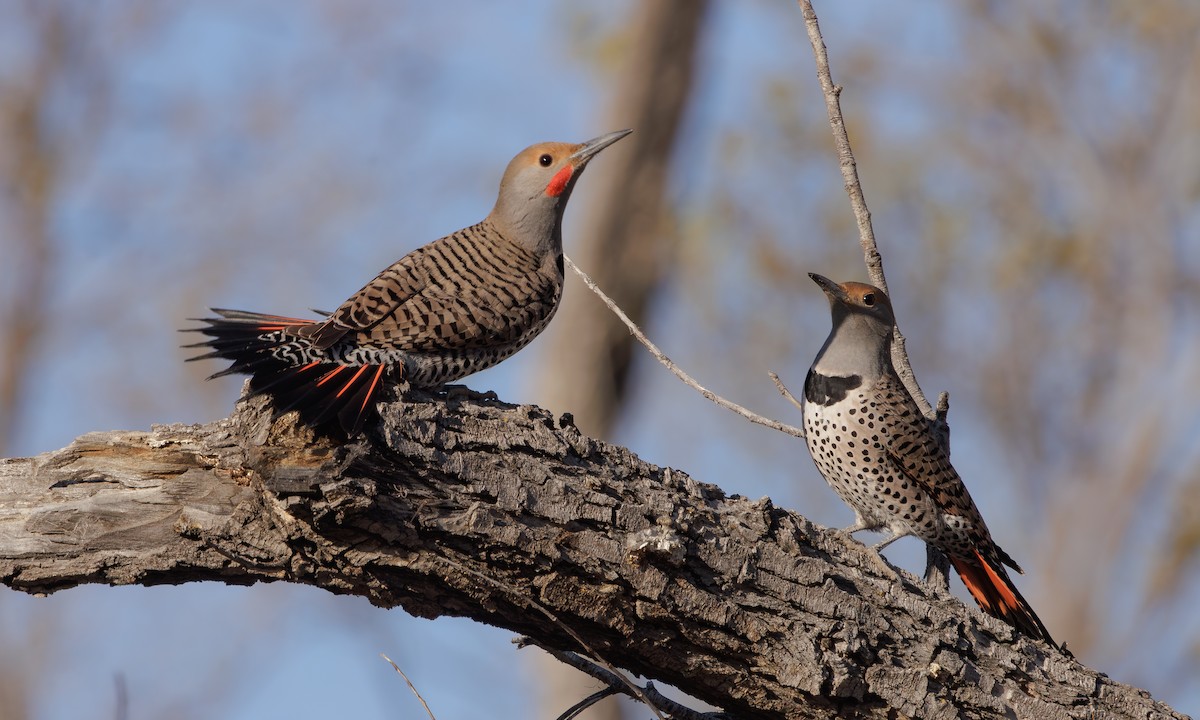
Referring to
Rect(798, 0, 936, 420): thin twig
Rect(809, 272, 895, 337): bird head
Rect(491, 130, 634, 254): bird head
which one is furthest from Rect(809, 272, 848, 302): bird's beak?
Rect(491, 130, 634, 254): bird head

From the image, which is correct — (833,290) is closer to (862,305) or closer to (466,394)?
(862,305)

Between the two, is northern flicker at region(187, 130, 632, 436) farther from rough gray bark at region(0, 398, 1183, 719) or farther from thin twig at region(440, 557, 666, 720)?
thin twig at region(440, 557, 666, 720)

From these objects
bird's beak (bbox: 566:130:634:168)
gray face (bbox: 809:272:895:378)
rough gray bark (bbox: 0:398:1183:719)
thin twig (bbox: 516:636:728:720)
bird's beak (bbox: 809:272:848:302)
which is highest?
bird's beak (bbox: 566:130:634:168)

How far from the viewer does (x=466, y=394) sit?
12.6ft

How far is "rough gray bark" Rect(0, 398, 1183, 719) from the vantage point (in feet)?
9.69

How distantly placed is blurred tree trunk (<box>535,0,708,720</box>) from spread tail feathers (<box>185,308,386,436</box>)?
650 centimetres

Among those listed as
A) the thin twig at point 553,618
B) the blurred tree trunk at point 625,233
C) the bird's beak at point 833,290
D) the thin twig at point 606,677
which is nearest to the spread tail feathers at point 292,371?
the thin twig at point 553,618

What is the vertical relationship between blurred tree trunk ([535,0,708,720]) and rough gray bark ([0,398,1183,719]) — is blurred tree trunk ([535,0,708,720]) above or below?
above

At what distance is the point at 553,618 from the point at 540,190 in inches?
78.9

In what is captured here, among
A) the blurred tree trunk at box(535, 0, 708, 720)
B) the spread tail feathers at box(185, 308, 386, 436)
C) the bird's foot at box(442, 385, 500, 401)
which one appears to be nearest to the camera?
the spread tail feathers at box(185, 308, 386, 436)

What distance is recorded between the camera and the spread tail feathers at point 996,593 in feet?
14.0

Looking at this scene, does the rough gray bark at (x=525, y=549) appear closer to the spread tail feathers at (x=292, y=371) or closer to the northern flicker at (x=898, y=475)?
the spread tail feathers at (x=292, y=371)

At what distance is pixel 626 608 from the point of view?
3.16 metres

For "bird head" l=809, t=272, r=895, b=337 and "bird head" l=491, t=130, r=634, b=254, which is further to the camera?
"bird head" l=809, t=272, r=895, b=337
